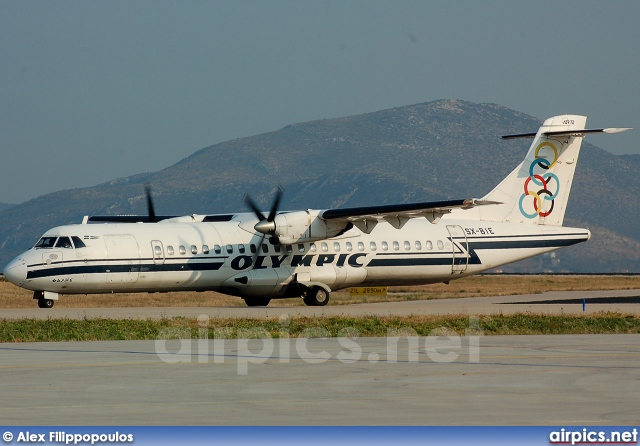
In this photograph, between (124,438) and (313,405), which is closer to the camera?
(124,438)

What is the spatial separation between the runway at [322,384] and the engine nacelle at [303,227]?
598 inches

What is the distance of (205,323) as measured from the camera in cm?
2584

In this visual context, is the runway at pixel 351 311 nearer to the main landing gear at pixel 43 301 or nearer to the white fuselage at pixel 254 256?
the main landing gear at pixel 43 301

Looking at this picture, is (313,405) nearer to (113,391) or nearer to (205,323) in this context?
(113,391)

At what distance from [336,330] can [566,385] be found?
1080 cm

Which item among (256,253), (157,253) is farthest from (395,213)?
(157,253)

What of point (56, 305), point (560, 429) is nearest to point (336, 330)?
point (560, 429)

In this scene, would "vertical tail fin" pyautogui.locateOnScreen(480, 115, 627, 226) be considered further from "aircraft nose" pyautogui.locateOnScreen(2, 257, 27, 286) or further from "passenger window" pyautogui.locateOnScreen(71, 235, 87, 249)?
"aircraft nose" pyautogui.locateOnScreen(2, 257, 27, 286)

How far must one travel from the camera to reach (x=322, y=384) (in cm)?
1277

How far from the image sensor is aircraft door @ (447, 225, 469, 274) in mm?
37312
